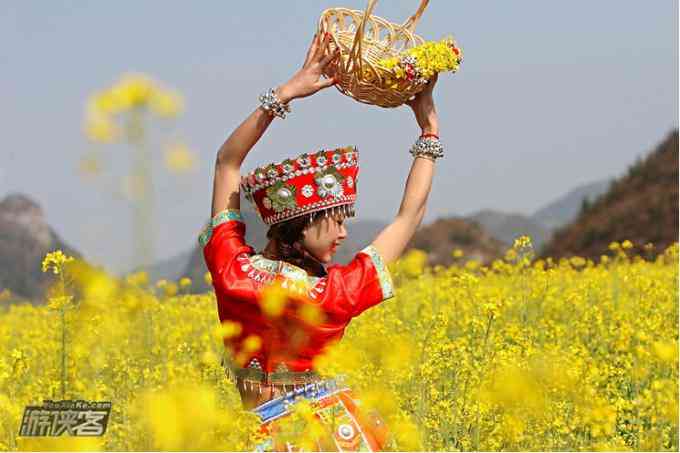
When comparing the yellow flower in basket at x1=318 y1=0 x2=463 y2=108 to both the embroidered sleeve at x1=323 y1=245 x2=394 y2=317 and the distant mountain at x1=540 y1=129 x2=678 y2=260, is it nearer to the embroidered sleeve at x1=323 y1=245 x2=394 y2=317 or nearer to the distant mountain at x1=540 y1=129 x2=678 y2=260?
the embroidered sleeve at x1=323 y1=245 x2=394 y2=317

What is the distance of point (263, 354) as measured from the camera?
2668 millimetres

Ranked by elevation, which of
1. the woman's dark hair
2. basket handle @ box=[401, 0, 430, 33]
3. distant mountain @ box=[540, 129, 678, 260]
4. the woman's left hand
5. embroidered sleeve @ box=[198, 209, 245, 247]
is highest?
distant mountain @ box=[540, 129, 678, 260]

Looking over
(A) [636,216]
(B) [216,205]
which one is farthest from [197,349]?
(A) [636,216]

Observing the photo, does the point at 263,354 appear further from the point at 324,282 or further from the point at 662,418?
the point at 662,418

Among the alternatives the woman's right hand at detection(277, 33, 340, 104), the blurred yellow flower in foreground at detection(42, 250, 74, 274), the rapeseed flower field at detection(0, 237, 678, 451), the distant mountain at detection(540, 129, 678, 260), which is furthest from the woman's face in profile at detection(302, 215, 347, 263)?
the distant mountain at detection(540, 129, 678, 260)

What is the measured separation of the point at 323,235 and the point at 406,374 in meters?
1.29

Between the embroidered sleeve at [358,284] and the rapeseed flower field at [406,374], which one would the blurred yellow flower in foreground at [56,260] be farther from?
the embroidered sleeve at [358,284]

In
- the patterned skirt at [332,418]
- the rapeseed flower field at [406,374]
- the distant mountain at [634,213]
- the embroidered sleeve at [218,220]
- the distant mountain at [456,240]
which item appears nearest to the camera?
→ the rapeseed flower field at [406,374]

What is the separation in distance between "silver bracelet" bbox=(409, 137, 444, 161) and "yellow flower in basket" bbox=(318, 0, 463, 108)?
0.14 meters

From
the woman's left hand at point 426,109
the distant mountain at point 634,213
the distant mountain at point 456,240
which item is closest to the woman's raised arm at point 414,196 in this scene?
the woman's left hand at point 426,109

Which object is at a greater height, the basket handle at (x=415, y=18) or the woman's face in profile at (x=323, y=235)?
the basket handle at (x=415, y=18)

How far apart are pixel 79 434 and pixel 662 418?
1.70m

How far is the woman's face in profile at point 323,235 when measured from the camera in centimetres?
270

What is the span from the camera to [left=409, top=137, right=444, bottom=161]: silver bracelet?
2.84m
